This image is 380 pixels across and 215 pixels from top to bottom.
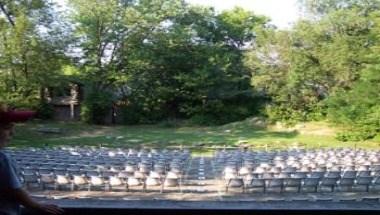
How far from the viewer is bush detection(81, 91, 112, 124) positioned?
1950 inches

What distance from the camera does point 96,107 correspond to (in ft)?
164

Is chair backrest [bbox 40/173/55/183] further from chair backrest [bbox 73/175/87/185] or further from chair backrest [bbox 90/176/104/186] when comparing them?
chair backrest [bbox 90/176/104/186]

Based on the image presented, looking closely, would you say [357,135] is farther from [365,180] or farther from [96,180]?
[96,180]

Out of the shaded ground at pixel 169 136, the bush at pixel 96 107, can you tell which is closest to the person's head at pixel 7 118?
the shaded ground at pixel 169 136

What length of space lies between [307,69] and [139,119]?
16980mm

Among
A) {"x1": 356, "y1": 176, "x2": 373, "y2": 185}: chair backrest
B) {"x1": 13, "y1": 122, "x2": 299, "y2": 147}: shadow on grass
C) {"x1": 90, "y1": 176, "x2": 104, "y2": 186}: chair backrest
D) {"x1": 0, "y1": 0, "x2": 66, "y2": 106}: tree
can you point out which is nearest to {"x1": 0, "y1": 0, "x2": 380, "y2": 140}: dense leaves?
{"x1": 0, "y1": 0, "x2": 66, "y2": 106}: tree

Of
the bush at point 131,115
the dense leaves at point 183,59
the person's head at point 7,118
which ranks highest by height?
the dense leaves at point 183,59

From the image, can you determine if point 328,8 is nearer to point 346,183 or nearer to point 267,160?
point 267,160

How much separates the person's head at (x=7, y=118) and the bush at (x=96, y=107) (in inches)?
1863

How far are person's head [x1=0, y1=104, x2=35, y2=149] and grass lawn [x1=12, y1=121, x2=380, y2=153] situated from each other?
32.3 m

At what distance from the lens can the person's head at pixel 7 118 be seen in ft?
8.94

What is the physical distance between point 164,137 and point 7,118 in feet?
121

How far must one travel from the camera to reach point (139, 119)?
168 feet

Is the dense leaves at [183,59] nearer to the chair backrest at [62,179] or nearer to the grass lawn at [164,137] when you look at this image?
the grass lawn at [164,137]
